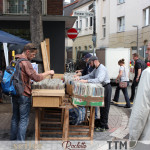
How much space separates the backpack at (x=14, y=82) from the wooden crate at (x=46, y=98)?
259mm

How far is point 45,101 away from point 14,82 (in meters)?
0.63

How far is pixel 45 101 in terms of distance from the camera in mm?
4465

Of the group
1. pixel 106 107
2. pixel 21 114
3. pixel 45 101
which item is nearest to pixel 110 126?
pixel 106 107

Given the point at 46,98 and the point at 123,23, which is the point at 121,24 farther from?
the point at 46,98

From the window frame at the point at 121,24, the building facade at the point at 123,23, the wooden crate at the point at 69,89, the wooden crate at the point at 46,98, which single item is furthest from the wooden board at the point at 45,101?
the window frame at the point at 121,24

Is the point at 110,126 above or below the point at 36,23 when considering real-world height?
below

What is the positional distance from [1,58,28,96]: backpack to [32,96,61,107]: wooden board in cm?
29

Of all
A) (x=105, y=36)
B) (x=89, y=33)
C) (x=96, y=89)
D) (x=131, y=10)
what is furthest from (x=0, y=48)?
(x=89, y=33)

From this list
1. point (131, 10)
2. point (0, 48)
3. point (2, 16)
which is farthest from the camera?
point (131, 10)

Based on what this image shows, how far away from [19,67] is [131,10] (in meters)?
23.3

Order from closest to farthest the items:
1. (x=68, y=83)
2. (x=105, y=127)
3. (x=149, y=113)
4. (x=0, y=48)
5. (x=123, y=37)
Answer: (x=149, y=113) < (x=68, y=83) < (x=105, y=127) < (x=0, y=48) < (x=123, y=37)

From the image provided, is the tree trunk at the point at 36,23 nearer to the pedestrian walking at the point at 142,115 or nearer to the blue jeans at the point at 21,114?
the blue jeans at the point at 21,114

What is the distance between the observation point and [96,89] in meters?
4.55

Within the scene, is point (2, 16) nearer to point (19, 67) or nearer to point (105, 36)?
point (19, 67)
